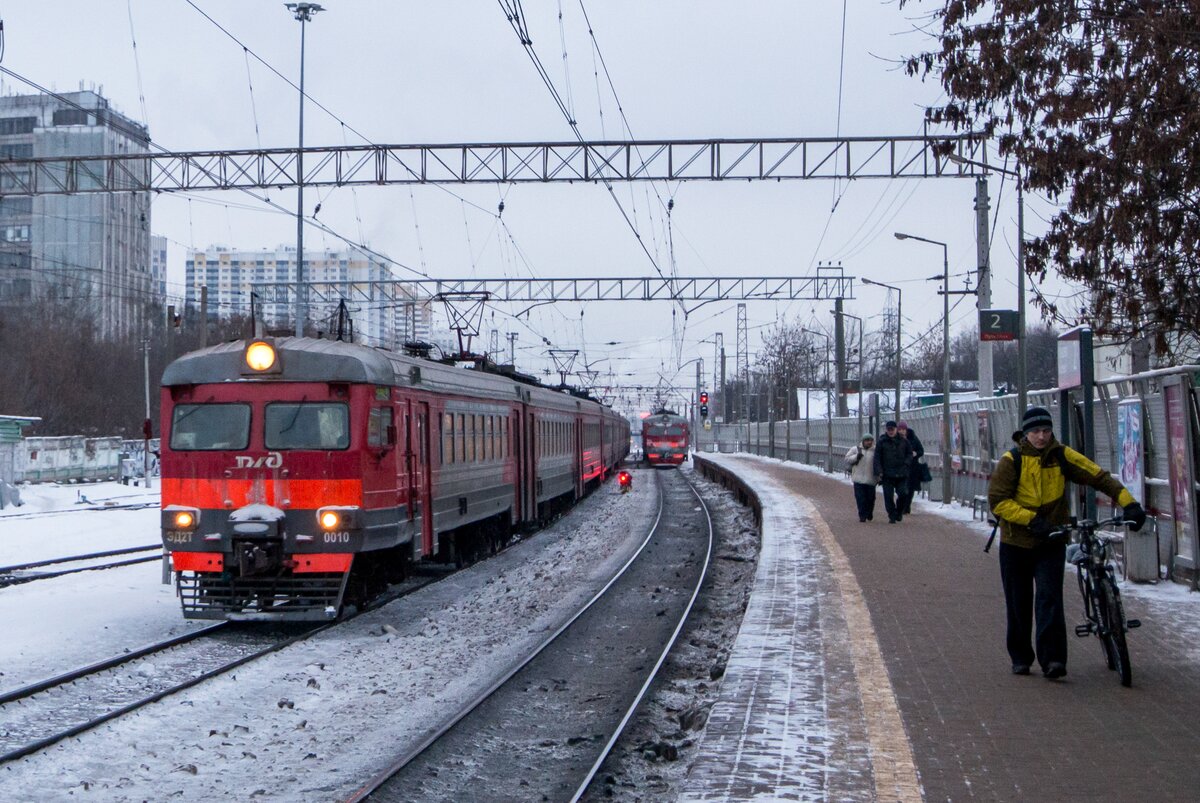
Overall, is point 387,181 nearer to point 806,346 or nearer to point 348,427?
point 348,427

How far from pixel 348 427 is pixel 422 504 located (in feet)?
7.49

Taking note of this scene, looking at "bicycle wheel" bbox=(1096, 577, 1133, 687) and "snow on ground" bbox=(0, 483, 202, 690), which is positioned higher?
"bicycle wheel" bbox=(1096, 577, 1133, 687)

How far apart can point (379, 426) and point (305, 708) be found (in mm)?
4371

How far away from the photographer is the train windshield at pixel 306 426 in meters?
12.8

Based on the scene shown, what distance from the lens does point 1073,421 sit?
1565cm

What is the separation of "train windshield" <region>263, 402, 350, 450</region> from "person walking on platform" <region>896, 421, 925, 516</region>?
1083 cm

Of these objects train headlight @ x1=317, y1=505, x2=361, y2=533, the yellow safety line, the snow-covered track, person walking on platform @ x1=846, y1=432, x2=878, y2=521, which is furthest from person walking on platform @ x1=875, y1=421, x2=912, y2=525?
the snow-covered track

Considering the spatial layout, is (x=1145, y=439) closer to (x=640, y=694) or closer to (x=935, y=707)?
(x=640, y=694)

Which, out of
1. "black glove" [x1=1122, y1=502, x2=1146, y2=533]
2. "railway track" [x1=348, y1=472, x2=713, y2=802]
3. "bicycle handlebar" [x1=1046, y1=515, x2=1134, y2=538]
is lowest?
"railway track" [x1=348, y1=472, x2=713, y2=802]

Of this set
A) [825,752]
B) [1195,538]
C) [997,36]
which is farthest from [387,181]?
[825,752]

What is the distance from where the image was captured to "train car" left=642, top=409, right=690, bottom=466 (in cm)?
6606

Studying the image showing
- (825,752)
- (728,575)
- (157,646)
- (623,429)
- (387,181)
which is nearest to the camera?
(825,752)

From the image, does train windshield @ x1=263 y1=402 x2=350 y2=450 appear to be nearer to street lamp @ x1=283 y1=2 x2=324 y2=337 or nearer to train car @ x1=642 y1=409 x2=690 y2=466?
street lamp @ x1=283 y1=2 x2=324 y2=337

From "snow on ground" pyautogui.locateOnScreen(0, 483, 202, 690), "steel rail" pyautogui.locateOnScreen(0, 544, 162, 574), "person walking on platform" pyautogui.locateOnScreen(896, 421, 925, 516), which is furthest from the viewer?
"person walking on platform" pyautogui.locateOnScreen(896, 421, 925, 516)
